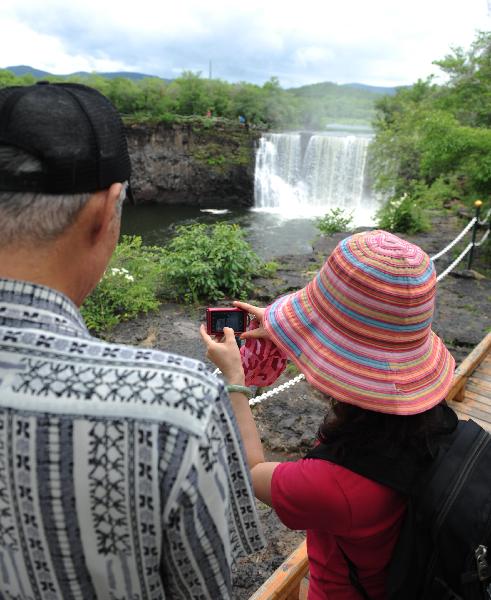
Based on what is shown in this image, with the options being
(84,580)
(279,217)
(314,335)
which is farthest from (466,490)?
(279,217)

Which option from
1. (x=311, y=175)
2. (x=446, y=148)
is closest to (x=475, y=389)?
(x=446, y=148)

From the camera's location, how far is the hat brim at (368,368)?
127 cm

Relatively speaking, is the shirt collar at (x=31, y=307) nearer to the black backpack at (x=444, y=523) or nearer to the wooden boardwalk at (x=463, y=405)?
the black backpack at (x=444, y=523)

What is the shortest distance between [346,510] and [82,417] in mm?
747

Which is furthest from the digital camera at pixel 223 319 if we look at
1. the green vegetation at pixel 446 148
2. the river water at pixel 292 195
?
the river water at pixel 292 195

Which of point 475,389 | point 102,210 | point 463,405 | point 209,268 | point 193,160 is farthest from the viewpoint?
point 193,160

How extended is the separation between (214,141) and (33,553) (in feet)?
88.4

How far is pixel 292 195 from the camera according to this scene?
23953 millimetres

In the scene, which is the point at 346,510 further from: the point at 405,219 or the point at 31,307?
the point at 405,219

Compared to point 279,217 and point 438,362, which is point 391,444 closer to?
point 438,362

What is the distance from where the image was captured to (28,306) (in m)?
0.79

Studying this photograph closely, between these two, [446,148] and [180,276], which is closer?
[180,276]

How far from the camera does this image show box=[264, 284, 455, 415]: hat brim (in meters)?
1.27

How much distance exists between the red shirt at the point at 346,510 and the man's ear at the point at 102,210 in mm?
774
